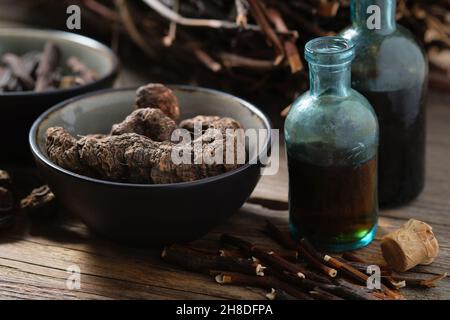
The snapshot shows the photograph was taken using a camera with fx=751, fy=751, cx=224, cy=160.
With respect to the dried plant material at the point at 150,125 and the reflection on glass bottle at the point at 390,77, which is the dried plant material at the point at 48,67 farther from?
the reflection on glass bottle at the point at 390,77

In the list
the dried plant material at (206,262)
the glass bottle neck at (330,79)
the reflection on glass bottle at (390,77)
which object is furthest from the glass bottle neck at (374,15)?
the dried plant material at (206,262)

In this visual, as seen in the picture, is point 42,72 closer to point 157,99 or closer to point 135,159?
point 157,99

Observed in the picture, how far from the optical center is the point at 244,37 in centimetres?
133

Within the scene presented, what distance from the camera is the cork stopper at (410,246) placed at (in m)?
0.95

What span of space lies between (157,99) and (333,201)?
0.96ft

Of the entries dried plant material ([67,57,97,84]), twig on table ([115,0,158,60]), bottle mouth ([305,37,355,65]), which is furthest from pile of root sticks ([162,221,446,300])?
twig on table ([115,0,158,60])

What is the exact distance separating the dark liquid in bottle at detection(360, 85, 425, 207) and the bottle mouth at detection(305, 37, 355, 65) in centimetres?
13

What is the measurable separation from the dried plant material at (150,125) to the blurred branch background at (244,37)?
27 cm

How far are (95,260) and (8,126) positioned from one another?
0.30m

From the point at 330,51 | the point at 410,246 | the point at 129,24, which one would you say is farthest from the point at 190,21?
the point at 410,246

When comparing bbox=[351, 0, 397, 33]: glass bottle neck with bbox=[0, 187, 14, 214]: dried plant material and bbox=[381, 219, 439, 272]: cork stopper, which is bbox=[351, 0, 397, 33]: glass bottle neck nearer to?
bbox=[381, 219, 439, 272]: cork stopper
